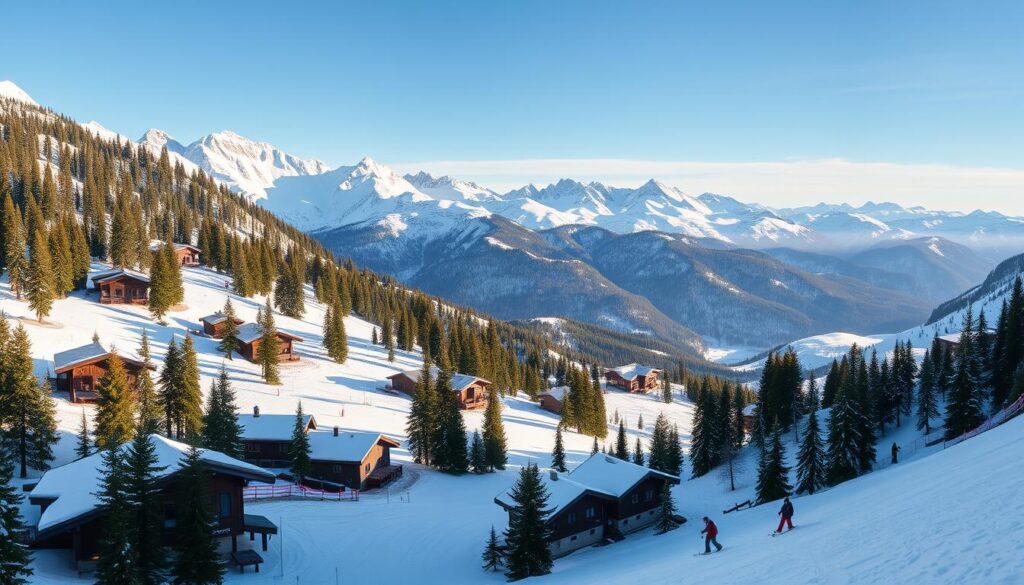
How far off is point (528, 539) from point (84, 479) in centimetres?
2213

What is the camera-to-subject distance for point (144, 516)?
80.8ft

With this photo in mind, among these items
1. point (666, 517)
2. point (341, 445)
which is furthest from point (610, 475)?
point (341, 445)

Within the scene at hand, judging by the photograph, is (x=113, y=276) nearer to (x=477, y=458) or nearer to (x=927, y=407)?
(x=477, y=458)

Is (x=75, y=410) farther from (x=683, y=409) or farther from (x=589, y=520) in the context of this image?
(x=683, y=409)

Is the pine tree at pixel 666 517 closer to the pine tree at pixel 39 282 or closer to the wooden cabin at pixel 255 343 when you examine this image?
the wooden cabin at pixel 255 343

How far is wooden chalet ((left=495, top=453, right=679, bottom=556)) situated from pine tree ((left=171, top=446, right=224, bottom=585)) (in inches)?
704

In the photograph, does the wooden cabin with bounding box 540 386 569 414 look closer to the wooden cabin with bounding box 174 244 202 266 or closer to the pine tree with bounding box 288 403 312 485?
the pine tree with bounding box 288 403 312 485

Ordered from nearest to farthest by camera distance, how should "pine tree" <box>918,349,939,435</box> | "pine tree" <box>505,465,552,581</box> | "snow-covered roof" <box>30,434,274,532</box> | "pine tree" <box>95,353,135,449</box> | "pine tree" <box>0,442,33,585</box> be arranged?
1. "pine tree" <box>0,442,33,585</box>
2. "snow-covered roof" <box>30,434,274,532</box>
3. "pine tree" <box>505,465,552,581</box>
4. "pine tree" <box>95,353,135,449</box>
5. "pine tree" <box>918,349,939,435</box>

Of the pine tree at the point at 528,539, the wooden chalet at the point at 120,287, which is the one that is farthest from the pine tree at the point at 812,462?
the wooden chalet at the point at 120,287

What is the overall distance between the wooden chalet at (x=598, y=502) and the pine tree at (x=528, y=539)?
4.22 m

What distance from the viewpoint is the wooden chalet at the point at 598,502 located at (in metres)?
41.3

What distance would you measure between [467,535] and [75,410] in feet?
131

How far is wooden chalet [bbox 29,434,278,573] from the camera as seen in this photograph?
27.2 meters

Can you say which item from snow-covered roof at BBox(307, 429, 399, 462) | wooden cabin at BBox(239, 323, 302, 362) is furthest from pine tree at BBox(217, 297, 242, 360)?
snow-covered roof at BBox(307, 429, 399, 462)
